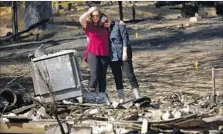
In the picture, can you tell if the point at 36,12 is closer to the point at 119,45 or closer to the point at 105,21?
the point at 119,45

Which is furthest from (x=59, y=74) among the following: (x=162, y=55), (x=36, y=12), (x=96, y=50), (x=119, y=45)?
(x=36, y=12)

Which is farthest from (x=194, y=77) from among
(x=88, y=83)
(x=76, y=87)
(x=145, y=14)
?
(x=145, y=14)

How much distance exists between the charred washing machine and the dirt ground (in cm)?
236

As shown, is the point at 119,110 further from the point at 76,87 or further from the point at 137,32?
the point at 137,32

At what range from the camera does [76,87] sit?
9.44 metres

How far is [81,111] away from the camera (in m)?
8.00

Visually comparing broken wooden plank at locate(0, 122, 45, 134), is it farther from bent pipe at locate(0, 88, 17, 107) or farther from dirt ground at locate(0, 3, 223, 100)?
dirt ground at locate(0, 3, 223, 100)

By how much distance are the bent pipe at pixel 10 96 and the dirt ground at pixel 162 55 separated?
11.0 feet

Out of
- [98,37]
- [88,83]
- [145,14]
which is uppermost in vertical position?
[98,37]

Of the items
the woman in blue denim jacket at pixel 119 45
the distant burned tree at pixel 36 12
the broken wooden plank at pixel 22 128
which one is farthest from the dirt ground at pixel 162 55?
the broken wooden plank at pixel 22 128

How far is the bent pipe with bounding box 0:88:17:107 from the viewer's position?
863cm

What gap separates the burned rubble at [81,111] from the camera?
700 centimetres

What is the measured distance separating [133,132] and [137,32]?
18596 millimetres

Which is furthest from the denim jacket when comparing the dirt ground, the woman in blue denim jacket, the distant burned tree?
the distant burned tree
